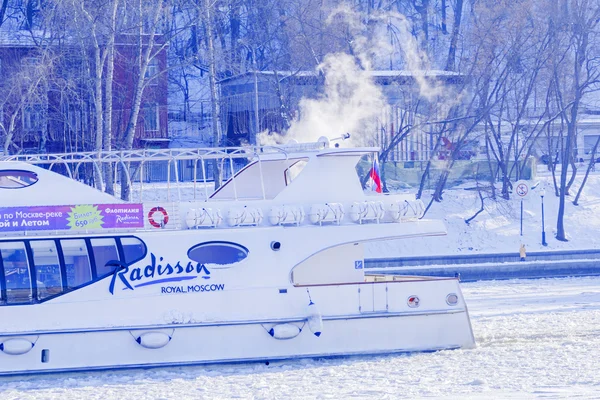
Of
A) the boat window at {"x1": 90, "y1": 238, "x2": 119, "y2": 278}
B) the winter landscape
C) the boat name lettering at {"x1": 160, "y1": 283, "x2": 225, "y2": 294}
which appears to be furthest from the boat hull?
the boat window at {"x1": 90, "y1": 238, "x2": 119, "y2": 278}

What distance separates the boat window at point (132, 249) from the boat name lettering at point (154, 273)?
139 millimetres

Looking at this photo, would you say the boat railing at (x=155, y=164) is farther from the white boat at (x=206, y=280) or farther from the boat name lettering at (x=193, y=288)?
the boat name lettering at (x=193, y=288)

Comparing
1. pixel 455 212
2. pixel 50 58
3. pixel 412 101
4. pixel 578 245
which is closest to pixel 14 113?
pixel 50 58

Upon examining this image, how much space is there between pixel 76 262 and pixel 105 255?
0.48 m

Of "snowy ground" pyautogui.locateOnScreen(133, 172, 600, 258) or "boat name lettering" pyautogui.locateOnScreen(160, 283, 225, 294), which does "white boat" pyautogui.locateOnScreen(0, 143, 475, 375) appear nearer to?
"boat name lettering" pyautogui.locateOnScreen(160, 283, 225, 294)

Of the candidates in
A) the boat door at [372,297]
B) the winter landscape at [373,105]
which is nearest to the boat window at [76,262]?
the winter landscape at [373,105]

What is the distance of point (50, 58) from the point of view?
109ft

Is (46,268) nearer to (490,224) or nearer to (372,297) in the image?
(372,297)

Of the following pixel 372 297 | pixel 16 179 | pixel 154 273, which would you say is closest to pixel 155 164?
pixel 16 179

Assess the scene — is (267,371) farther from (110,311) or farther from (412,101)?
(412,101)

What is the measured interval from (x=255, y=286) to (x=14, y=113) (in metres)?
19.6

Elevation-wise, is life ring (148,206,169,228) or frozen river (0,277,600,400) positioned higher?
life ring (148,206,169,228)

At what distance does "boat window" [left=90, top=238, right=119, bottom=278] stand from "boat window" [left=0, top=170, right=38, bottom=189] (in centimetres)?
168

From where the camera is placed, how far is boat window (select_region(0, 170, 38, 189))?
1603 centimetres
